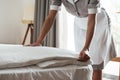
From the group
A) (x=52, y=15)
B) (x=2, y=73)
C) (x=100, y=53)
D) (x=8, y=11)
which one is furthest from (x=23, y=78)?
(x=8, y=11)

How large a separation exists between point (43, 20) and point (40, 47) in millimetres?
1917

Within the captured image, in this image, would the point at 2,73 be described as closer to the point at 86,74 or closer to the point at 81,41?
the point at 86,74

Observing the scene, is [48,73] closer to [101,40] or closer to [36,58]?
[36,58]

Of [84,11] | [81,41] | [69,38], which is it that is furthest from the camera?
[69,38]

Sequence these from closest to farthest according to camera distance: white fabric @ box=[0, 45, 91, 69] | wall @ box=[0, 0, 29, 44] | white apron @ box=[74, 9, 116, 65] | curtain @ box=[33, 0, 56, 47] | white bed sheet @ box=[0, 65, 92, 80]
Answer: white bed sheet @ box=[0, 65, 92, 80] → white fabric @ box=[0, 45, 91, 69] → white apron @ box=[74, 9, 116, 65] → curtain @ box=[33, 0, 56, 47] → wall @ box=[0, 0, 29, 44]

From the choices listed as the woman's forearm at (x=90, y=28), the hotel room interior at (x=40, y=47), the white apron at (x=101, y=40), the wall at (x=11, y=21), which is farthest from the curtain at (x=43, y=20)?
the woman's forearm at (x=90, y=28)

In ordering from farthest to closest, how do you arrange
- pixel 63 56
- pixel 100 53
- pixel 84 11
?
1. pixel 100 53
2. pixel 84 11
3. pixel 63 56

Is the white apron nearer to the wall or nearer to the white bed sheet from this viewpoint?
the white bed sheet

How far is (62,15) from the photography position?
333cm

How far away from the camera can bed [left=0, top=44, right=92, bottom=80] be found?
1208 mm

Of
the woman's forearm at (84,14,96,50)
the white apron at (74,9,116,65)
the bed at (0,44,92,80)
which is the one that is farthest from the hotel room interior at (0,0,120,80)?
the white apron at (74,9,116,65)

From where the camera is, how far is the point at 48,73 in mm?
1255

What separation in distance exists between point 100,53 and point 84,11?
0.40 meters

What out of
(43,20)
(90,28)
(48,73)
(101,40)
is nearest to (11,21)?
(43,20)
